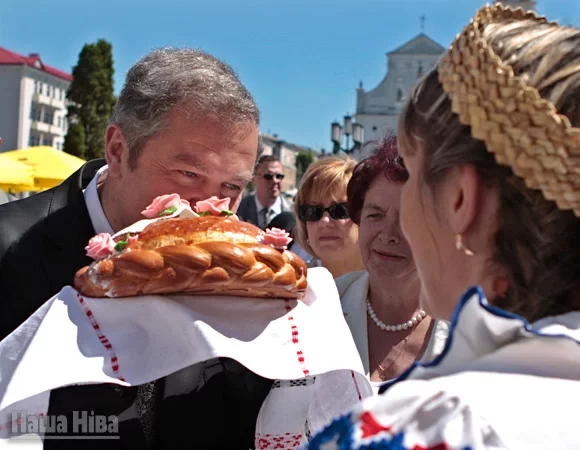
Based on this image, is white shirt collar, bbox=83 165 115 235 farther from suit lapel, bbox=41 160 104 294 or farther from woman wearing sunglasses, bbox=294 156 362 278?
woman wearing sunglasses, bbox=294 156 362 278

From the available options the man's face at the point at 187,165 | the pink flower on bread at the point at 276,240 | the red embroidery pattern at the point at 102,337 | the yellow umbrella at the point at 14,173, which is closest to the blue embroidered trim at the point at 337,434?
the red embroidery pattern at the point at 102,337

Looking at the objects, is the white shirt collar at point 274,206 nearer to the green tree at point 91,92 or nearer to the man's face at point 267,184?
the man's face at point 267,184

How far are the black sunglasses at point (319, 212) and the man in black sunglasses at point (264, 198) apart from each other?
17.2 ft

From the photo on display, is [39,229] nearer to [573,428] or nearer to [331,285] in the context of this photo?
[331,285]

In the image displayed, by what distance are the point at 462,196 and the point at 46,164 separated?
16.3 meters

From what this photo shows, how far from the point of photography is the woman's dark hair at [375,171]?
3.72m

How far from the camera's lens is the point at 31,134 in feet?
279

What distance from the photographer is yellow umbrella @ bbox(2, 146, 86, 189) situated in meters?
16.0

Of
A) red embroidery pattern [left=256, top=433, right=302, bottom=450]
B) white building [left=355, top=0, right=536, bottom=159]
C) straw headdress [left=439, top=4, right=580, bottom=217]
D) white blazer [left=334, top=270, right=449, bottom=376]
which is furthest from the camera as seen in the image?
white building [left=355, top=0, right=536, bottom=159]

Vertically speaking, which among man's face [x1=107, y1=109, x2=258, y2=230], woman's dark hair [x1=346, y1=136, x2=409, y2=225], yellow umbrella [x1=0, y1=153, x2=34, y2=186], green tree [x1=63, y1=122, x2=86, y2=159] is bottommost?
man's face [x1=107, y1=109, x2=258, y2=230]

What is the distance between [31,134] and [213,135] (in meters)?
88.4

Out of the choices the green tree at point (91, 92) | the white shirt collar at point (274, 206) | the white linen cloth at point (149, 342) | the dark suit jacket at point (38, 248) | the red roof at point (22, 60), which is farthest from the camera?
the red roof at point (22, 60)

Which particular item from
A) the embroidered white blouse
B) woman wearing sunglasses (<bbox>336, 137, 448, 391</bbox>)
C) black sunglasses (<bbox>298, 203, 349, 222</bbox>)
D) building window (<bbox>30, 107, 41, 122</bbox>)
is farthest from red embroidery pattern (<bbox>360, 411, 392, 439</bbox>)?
building window (<bbox>30, 107, 41, 122</bbox>)

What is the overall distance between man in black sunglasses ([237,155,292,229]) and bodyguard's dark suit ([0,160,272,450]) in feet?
24.9
